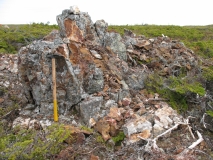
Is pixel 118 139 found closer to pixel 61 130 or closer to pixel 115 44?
pixel 61 130

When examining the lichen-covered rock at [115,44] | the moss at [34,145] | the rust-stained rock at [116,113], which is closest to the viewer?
the moss at [34,145]

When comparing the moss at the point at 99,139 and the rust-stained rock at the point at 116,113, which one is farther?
the rust-stained rock at the point at 116,113

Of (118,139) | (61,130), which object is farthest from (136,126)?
(61,130)

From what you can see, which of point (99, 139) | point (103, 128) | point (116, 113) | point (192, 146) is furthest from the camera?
point (116, 113)

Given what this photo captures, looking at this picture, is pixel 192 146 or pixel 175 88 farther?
pixel 175 88

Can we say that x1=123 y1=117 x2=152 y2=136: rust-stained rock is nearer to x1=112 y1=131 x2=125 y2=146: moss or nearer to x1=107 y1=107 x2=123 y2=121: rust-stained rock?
x1=112 y1=131 x2=125 y2=146: moss

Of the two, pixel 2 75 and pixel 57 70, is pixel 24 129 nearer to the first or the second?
pixel 57 70

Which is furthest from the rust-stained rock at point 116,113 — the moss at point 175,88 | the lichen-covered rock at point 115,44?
the lichen-covered rock at point 115,44

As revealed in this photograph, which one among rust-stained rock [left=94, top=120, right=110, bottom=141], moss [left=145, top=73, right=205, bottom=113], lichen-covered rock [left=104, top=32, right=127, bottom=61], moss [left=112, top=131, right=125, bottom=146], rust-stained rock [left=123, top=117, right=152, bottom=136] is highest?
lichen-covered rock [left=104, top=32, right=127, bottom=61]

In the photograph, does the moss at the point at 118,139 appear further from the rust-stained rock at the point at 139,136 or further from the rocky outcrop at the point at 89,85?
the rust-stained rock at the point at 139,136

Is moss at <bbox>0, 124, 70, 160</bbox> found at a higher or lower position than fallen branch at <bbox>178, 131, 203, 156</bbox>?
higher

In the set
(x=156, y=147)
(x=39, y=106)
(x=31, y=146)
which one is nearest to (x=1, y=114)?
(x=39, y=106)

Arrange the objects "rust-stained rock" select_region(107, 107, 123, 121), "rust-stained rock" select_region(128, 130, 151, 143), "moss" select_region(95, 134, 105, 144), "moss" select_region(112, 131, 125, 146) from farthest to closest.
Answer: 1. "rust-stained rock" select_region(107, 107, 123, 121)
2. "moss" select_region(112, 131, 125, 146)
3. "moss" select_region(95, 134, 105, 144)
4. "rust-stained rock" select_region(128, 130, 151, 143)

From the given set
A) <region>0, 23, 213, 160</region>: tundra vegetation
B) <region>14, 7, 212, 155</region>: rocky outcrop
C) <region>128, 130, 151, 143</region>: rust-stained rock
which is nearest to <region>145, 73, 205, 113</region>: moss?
<region>0, 23, 213, 160</region>: tundra vegetation
